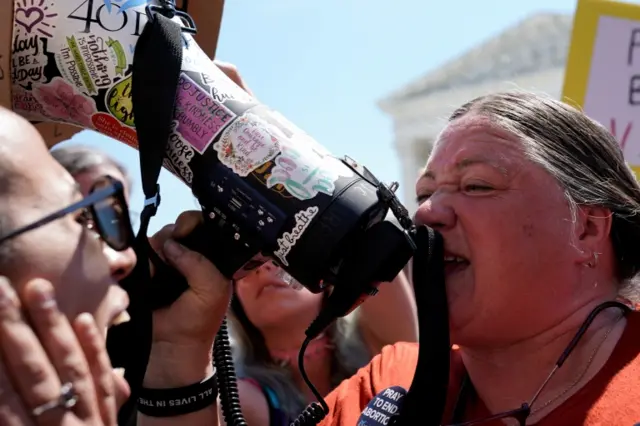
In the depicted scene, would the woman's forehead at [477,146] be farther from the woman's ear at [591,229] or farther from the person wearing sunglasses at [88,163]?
the person wearing sunglasses at [88,163]

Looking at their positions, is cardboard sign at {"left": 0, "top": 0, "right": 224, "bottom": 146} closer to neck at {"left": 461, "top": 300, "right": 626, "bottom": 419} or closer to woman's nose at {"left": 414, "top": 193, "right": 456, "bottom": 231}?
woman's nose at {"left": 414, "top": 193, "right": 456, "bottom": 231}

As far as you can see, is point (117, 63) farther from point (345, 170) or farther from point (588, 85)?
point (588, 85)

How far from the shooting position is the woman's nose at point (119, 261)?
1185 millimetres

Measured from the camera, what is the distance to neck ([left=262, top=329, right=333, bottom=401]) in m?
2.54

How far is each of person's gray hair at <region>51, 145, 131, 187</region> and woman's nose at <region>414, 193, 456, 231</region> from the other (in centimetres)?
94

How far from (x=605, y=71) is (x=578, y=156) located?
5.37ft

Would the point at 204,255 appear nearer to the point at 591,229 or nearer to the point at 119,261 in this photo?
the point at 119,261

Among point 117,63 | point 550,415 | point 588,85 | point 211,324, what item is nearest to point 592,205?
point 550,415

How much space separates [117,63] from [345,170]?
0.44m

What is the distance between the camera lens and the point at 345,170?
1402 millimetres

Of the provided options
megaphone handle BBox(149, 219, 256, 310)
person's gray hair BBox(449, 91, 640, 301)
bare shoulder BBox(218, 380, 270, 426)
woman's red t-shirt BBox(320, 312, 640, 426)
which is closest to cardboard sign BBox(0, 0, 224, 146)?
megaphone handle BBox(149, 219, 256, 310)

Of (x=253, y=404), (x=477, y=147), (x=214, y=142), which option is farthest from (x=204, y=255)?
(x=253, y=404)

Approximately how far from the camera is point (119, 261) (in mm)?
1213

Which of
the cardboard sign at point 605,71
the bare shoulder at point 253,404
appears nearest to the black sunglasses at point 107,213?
the bare shoulder at point 253,404
